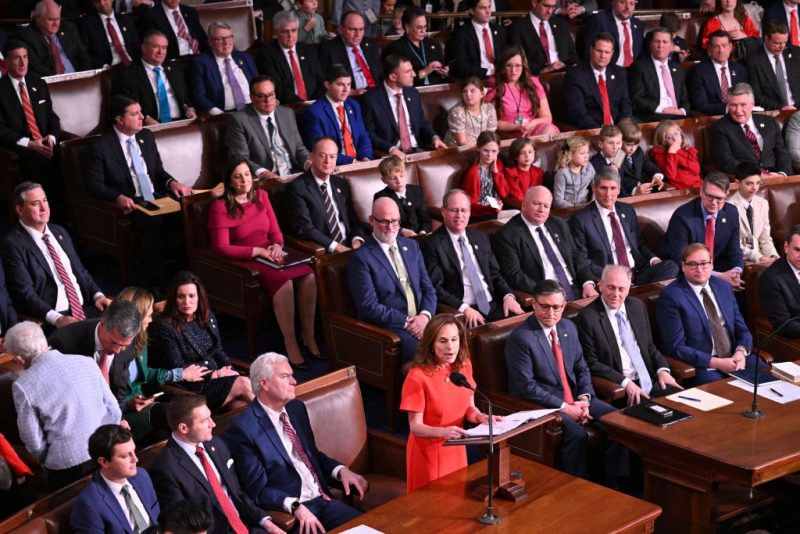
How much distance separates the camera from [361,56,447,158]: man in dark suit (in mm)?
7629

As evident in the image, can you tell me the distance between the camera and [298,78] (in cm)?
803

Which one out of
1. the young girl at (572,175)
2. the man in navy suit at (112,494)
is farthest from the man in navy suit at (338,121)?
the man in navy suit at (112,494)

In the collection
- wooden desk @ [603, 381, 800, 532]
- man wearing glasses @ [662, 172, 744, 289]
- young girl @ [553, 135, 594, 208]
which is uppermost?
young girl @ [553, 135, 594, 208]

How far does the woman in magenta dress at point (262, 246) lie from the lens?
6203 mm

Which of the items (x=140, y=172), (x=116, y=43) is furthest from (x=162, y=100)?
(x=140, y=172)

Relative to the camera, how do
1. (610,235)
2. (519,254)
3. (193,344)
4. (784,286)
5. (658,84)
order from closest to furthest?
(193,344) < (784,286) < (519,254) < (610,235) < (658,84)

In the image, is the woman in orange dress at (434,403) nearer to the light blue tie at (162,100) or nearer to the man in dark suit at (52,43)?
the light blue tie at (162,100)

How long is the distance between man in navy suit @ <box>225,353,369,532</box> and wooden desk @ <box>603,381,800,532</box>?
3.65 ft

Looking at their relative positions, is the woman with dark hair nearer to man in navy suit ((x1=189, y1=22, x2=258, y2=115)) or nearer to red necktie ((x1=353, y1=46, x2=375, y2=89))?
man in navy suit ((x1=189, y1=22, x2=258, y2=115))

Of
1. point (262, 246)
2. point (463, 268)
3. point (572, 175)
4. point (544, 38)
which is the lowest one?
point (463, 268)

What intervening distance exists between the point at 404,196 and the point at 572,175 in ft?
3.48

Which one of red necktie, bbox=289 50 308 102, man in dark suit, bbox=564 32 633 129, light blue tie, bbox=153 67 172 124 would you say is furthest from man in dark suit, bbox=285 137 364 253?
man in dark suit, bbox=564 32 633 129

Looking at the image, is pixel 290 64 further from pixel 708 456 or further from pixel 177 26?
pixel 708 456

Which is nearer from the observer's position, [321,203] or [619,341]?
[619,341]
